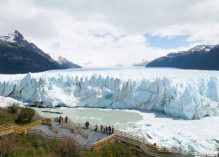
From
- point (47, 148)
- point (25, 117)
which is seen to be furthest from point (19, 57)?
point (47, 148)

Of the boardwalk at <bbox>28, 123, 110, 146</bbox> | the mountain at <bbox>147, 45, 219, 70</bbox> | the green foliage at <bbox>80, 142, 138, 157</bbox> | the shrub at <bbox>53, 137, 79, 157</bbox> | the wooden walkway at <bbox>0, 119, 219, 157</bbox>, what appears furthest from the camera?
the mountain at <bbox>147, 45, 219, 70</bbox>

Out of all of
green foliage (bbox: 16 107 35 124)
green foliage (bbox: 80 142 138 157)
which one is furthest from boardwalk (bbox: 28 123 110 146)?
green foliage (bbox: 16 107 35 124)

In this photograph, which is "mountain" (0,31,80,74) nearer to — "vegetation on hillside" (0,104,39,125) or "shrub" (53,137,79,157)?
"vegetation on hillside" (0,104,39,125)

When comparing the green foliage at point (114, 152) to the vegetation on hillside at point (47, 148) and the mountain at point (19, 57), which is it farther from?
the mountain at point (19, 57)

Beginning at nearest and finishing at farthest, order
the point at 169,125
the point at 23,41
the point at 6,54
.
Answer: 1. the point at 169,125
2. the point at 6,54
3. the point at 23,41

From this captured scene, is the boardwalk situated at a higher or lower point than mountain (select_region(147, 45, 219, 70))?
lower

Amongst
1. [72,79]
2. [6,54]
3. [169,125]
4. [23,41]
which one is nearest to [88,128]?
[169,125]

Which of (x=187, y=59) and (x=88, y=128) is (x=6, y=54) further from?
(x=88, y=128)
